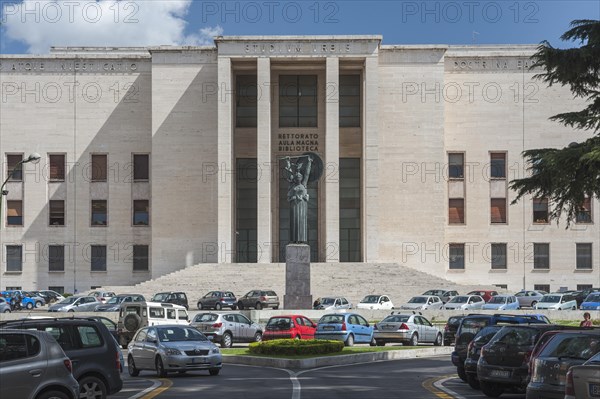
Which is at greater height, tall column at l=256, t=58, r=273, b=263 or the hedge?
tall column at l=256, t=58, r=273, b=263

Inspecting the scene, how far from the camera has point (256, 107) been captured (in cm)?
7481

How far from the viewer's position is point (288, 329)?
36.8 metres

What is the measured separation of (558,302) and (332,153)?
22056 mm

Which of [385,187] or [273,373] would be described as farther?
[385,187]

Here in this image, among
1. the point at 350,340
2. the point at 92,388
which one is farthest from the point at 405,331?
the point at 92,388

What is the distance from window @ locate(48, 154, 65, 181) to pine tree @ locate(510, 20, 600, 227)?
58.0m

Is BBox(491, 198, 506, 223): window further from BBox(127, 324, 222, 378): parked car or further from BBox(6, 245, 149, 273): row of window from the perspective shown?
BBox(127, 324, 222, 378): parked car

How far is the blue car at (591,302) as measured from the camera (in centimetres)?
5222

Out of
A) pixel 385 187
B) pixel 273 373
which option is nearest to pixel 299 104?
pixel 385 187

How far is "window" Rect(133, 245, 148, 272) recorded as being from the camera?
75875 mm

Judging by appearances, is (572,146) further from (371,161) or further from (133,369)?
(371,161)

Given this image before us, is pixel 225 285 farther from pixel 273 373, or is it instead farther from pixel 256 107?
pixel 273 373

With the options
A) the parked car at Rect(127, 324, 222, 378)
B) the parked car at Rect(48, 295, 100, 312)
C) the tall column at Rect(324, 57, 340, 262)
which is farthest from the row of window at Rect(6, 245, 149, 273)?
the parked car at Rect(127, 324, 222, 378)

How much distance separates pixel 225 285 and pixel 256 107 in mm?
15290
